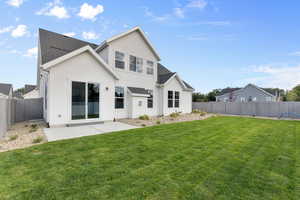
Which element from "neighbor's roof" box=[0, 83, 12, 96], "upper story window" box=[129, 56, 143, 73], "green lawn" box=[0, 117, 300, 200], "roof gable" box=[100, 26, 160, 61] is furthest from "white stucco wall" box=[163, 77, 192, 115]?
"neighbor's roof" box=[0, 83, 12, 96]

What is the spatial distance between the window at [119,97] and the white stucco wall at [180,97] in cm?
443

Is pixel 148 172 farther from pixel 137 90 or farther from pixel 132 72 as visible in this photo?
pixel 132 72

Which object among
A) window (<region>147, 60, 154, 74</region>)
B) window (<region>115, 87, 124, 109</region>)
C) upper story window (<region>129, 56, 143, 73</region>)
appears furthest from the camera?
window (<region>147, 60, 154, 74</region>)

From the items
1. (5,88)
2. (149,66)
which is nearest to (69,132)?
(149,66)

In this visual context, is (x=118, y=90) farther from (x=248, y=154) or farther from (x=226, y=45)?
(x=226, y=45)

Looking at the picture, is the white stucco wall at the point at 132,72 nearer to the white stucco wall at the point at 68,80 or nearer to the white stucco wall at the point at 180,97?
the white stucco wall at the point at 180,97

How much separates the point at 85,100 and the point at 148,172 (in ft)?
22.4

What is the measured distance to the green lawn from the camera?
250 centimetres

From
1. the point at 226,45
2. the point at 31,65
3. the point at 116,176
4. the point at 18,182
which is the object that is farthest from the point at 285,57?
the point at 31,65

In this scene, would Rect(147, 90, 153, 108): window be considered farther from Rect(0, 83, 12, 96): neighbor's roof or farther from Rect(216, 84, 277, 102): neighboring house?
Rect(216, 84, 277, 102): neighboring house

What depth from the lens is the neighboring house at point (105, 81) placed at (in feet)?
26.1

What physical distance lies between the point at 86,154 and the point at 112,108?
19.4 feet

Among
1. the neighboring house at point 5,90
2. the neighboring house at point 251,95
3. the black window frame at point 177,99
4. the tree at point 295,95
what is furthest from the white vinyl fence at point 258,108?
the neighboring house at point 5,90

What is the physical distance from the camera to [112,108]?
10000 mm
